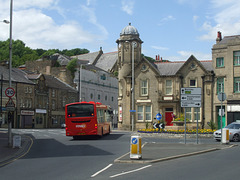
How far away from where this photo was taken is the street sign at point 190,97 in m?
24.6

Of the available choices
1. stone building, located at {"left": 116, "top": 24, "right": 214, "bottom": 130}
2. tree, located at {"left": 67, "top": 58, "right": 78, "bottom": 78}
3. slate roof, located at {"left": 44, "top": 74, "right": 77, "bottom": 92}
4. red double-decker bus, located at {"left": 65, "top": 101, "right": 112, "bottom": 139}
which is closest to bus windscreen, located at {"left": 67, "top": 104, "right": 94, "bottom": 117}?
red double-decker bus, located at {"left": 65, "top": 101, "right": 112, "bottom": 139}

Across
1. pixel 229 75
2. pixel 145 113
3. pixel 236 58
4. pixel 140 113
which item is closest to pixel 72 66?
pixel 140 113

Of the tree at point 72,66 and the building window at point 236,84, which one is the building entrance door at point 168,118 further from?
the tree at point 72,66

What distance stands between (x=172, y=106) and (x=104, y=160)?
34.8 metres

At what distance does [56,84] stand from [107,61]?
39.2 metres

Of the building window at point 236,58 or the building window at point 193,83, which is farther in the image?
the building window at point 193,83

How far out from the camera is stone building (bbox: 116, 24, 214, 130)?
1937 inches

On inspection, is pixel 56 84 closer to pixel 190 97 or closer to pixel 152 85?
pixel 152 85

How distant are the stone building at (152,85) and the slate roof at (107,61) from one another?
56.3 metres

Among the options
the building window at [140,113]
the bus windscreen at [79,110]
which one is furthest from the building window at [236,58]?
the bus windscreen at [79,110]

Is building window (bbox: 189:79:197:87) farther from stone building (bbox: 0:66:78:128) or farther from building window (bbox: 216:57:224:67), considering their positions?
stone building (bbox: 0:66:78:128)

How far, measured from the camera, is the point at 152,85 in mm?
52094

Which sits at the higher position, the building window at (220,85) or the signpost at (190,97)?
the building window at (220,85)

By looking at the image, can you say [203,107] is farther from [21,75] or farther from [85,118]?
[21,75]
